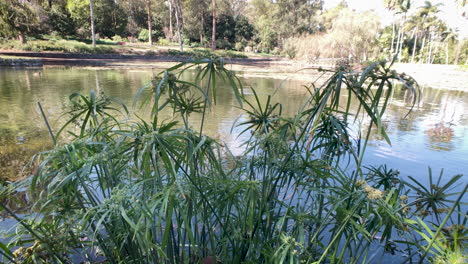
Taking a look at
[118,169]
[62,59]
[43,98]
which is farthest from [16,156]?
[62,59]

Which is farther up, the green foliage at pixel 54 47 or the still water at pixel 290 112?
the green foliage at pixel 54 47

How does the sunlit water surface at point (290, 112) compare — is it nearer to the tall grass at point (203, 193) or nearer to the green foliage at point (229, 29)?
the tall grass at point (203, 193)

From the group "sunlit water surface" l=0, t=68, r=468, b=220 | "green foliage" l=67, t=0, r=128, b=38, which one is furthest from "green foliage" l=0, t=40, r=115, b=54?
"sunlit water surface" l=0, t=68, r=468, b=220

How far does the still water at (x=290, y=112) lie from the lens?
4699mm

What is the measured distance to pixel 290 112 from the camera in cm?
891

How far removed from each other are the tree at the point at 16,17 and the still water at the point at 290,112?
395 inches

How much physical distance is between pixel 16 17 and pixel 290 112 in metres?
21.2

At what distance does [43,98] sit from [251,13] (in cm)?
4919

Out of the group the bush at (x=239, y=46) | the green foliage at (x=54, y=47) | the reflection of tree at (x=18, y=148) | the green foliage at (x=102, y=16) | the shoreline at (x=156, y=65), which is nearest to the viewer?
the reflection of tree at (x=18, y=148)

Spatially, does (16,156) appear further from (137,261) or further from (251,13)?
(251,13)

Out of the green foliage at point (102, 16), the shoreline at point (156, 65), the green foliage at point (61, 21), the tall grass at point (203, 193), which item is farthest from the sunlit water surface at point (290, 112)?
the green foliage at point (102, 16)

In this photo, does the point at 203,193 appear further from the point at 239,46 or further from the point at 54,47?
the point at 239,46

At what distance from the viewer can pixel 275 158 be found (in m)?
1.56

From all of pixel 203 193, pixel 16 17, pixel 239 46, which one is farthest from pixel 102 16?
pixel 203 193
